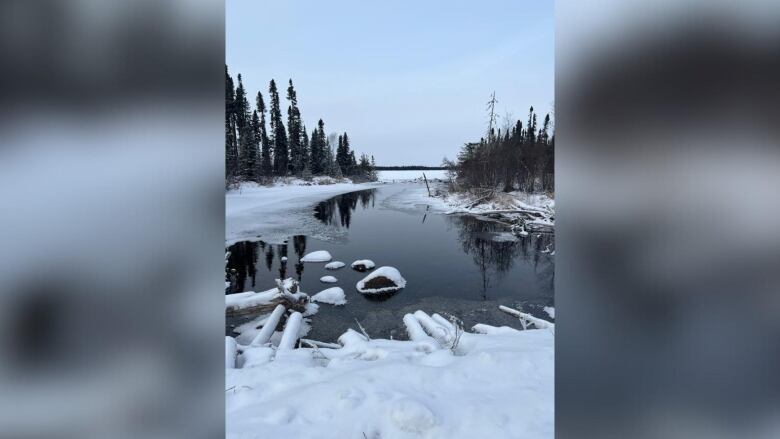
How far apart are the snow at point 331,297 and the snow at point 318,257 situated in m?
2.59

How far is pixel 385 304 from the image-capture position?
6.43 m

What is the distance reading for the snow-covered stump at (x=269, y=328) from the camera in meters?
4.66

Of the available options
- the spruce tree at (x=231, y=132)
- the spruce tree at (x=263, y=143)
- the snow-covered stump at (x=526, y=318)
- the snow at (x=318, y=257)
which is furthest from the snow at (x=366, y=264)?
the spruce tree at (x=263, y=143)

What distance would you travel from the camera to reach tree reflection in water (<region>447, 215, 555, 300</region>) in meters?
8.48

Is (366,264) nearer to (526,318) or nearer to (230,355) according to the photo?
(526,318)

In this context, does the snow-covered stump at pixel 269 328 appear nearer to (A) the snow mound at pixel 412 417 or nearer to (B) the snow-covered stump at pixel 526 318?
(A) the snow mound at pixel 412 417

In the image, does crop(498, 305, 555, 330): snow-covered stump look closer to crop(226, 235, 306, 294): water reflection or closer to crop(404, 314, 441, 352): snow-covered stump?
crop(404, 314, 441, 352): snow-covered stump

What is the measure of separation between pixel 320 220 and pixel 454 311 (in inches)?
427

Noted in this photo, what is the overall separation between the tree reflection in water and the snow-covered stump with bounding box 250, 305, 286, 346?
3855 mm

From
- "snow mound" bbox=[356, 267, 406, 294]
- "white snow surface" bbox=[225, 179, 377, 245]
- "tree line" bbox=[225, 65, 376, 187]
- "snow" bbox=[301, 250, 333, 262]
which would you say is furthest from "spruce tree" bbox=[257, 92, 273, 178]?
"snow mound" bbox=[356, 267, 406, 294]

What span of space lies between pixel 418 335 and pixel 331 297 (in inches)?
98.8
